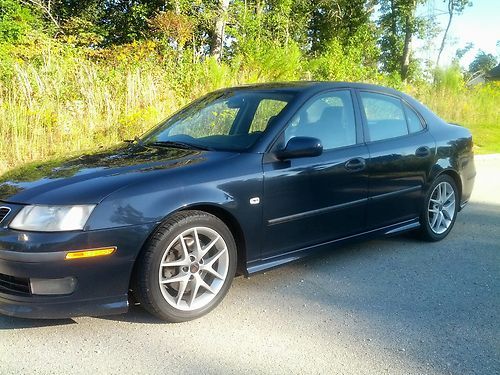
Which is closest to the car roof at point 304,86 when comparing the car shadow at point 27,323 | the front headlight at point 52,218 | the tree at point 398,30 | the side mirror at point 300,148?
the side mirror at point 300,148

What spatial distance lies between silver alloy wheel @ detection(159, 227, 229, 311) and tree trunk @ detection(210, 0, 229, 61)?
44.6 ft

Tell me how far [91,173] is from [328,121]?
192 cm

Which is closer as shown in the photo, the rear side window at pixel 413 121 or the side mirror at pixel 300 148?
the side mirror at pixel 300 148

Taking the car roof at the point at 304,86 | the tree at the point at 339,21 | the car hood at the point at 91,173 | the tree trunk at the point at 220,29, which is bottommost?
the car hood at the point at 91,173

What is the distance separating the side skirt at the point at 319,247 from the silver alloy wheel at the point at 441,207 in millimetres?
271

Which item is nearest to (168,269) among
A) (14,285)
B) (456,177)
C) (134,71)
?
(14,285)

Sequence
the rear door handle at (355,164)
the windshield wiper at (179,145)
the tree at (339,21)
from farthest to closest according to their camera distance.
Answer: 1. the tree at (339,21)
2. the rear door handle at (355,164)
3. the windshield wiper at (179,145)

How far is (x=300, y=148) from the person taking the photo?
141 inches

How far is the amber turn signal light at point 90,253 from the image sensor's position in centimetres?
281

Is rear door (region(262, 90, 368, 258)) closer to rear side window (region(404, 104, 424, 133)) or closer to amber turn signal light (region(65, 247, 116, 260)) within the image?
rear side window (region(404, 104, 424, 133))

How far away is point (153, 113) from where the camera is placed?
8.47m

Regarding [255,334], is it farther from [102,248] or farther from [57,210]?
[57,210]

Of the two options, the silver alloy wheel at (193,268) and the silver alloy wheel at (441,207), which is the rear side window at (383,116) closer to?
the silver alloy wheel at (441,207)

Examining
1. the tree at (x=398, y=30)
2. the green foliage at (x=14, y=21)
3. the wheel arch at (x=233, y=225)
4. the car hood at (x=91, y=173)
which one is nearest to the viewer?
the car hood at (x=91, y=173)
